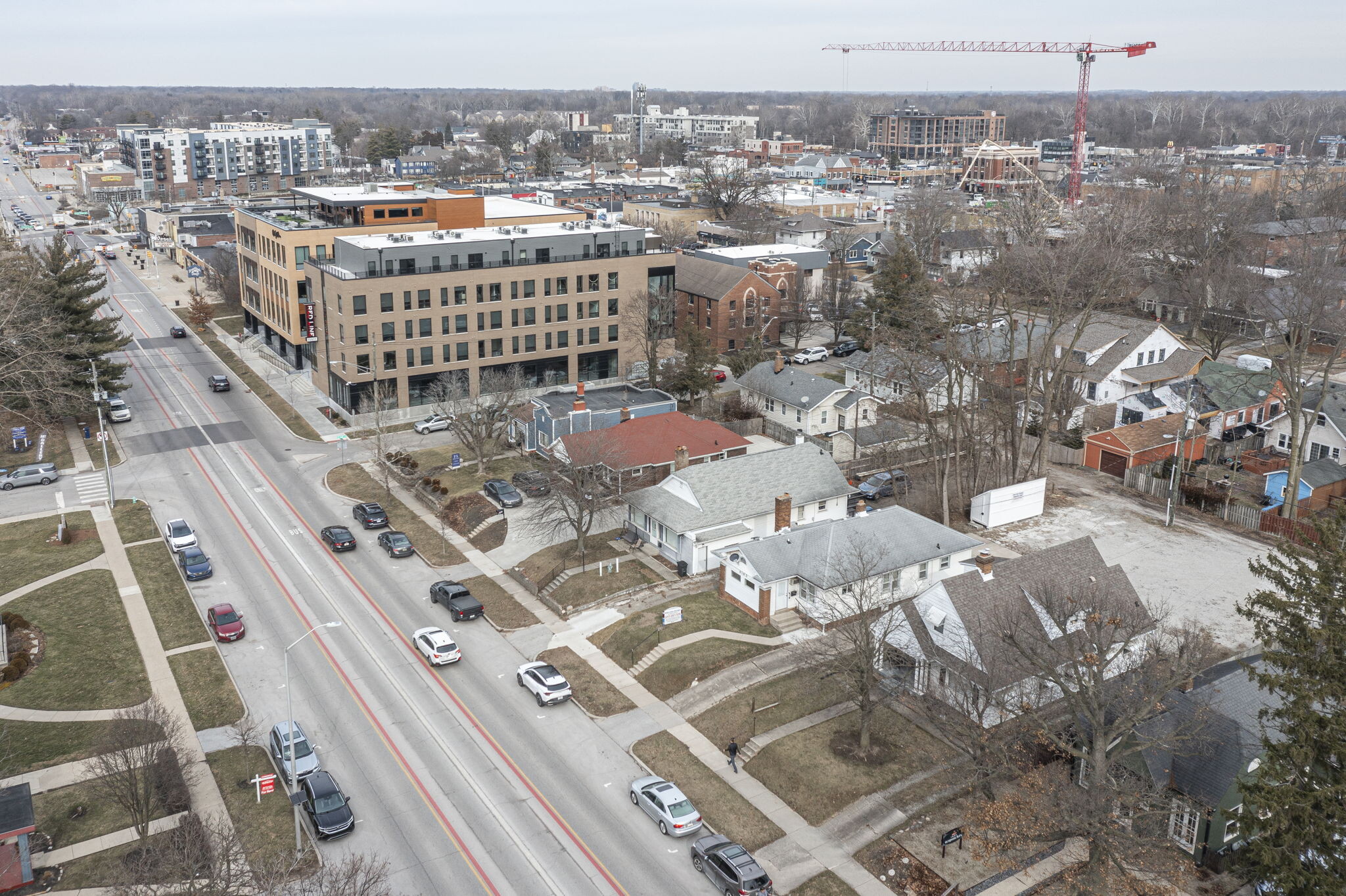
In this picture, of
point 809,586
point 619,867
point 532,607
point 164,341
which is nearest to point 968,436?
point 809,586

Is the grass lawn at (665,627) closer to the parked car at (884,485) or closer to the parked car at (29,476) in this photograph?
the parked car at (884,485)

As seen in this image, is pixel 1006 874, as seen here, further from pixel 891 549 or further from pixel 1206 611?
pixel 1206 611

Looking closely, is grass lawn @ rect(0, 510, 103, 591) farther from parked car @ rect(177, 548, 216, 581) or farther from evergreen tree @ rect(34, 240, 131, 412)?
evergreen tree @ rect(34, 240, 131, 412)

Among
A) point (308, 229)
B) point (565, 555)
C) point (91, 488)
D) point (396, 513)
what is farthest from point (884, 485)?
point (308, 229)

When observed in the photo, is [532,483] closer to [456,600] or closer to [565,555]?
[565,555]

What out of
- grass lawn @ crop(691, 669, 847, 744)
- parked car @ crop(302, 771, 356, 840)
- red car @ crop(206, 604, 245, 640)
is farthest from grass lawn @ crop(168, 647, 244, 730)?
grass lawn @ crop(691, 669, 847, 744)

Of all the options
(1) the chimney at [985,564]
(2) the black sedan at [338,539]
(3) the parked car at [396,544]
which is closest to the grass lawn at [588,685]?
(3) the parked car at [396,544]
